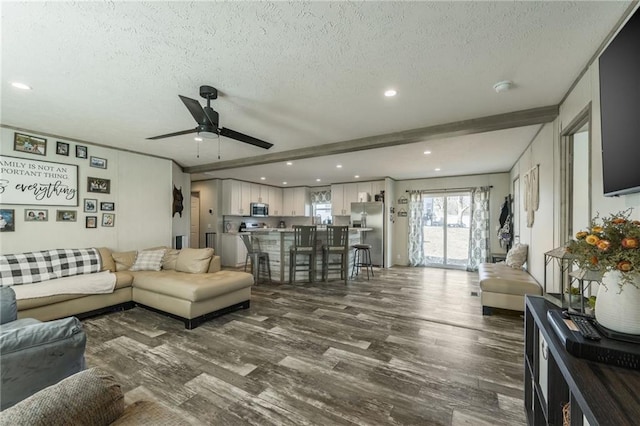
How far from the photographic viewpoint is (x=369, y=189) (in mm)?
7754

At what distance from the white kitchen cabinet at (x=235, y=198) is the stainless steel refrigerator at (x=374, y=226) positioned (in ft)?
11.6

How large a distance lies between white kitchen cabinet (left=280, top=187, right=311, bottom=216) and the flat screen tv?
7.88 metres

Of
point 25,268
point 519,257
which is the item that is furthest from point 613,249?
point 25,268

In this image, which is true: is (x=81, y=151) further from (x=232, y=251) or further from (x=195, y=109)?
(x=232, y=251)

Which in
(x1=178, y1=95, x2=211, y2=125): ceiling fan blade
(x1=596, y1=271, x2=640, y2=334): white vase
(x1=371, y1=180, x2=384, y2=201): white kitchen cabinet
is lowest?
(x1=596, y1=271, x2=640, y2=334): white vase

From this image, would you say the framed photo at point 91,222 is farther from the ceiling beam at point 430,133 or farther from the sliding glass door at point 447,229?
the sliding glass door at point 447,229

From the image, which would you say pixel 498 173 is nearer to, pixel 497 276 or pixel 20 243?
pixel 497 276

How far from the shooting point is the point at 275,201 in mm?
9375

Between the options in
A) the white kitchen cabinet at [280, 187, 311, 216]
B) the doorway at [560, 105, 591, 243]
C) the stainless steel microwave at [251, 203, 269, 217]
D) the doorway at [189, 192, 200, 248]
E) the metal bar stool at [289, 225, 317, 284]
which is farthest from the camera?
the white kitchen cabinet at [280, 187, 311, 216]

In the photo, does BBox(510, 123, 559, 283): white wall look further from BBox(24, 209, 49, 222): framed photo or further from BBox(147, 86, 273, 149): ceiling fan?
BBox(24, 209, 49, 222): framed photo

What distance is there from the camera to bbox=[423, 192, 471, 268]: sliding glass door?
704 cm

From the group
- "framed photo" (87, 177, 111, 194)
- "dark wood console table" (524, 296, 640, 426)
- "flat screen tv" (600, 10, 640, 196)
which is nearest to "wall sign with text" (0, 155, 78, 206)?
"framed photo" (87, 177, 111, 194)

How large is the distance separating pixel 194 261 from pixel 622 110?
4.66 m

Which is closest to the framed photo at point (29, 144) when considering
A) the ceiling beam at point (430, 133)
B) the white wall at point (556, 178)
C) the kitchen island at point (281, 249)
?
the ceiling beam at point (430, 133)
